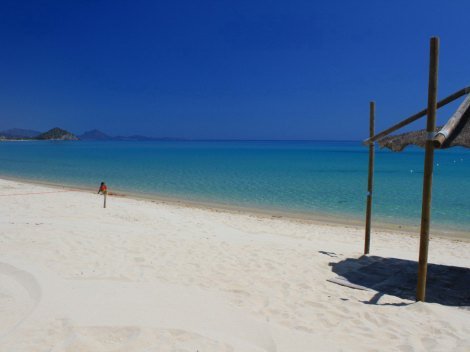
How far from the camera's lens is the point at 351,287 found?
4.85m

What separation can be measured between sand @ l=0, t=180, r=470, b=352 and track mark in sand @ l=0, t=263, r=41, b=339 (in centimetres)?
2

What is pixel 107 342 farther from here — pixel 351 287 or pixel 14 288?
pixel 351 287

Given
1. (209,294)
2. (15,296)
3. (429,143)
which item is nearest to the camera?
(15,296)

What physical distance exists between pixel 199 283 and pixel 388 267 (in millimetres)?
3153

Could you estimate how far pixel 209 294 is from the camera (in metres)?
4.26

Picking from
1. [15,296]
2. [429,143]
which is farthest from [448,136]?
[15,296]

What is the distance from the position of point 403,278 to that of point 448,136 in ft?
7.11

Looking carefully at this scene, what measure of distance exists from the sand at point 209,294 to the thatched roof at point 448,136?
192 cm

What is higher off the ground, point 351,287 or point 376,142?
point 376,142

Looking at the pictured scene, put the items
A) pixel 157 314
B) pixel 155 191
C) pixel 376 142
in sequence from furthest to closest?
pixel 155 191 → pixel 376 142 → pixel 157 314

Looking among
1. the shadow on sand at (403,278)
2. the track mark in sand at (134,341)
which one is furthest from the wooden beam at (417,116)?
the track mark in sand at (134,341)

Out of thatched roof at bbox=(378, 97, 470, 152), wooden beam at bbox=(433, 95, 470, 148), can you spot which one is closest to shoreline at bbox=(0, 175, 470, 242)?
thatched roof at bbox=(378, 97, 470, 152)

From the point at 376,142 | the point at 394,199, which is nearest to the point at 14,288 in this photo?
the point at 376,142

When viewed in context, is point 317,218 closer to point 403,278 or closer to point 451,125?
point 403,278
